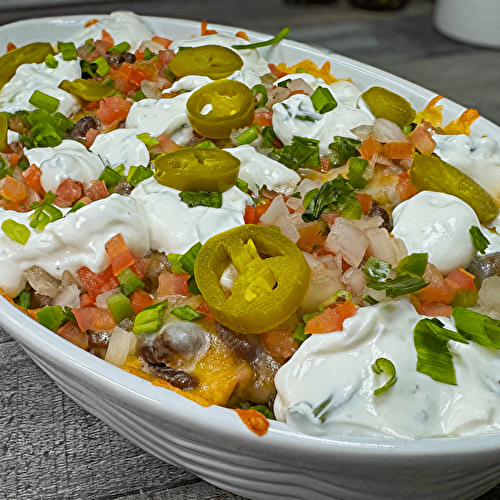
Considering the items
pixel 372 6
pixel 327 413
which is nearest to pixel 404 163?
pixel 327 413

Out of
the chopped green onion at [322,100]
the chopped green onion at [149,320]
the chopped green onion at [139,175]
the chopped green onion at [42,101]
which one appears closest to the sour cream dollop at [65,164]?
the chopped green onion at [139,175]

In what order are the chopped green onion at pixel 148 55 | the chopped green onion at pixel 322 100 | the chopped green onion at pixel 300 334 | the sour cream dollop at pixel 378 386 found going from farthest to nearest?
the chopped green onion at pixel 148 55, the chopped green onion at pixel 322 100, the chopped green onion at pixel 300 334, the sour cream dollop at pixel 378 386

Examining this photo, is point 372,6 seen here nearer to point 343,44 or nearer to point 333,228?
point 343,44

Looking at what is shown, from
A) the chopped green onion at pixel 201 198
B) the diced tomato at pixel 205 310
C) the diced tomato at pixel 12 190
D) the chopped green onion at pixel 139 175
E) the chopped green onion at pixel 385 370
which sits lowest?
the diced tomato at pixel 205 310

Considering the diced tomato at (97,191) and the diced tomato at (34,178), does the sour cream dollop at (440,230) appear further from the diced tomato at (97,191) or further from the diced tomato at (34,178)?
the diced tomato at (34,178)

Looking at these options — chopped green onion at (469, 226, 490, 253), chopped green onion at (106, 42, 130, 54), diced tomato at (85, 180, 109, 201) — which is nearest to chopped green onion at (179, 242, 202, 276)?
diced tomato at (85, 180, 109, 201)

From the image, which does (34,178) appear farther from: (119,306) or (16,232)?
(119,306)
